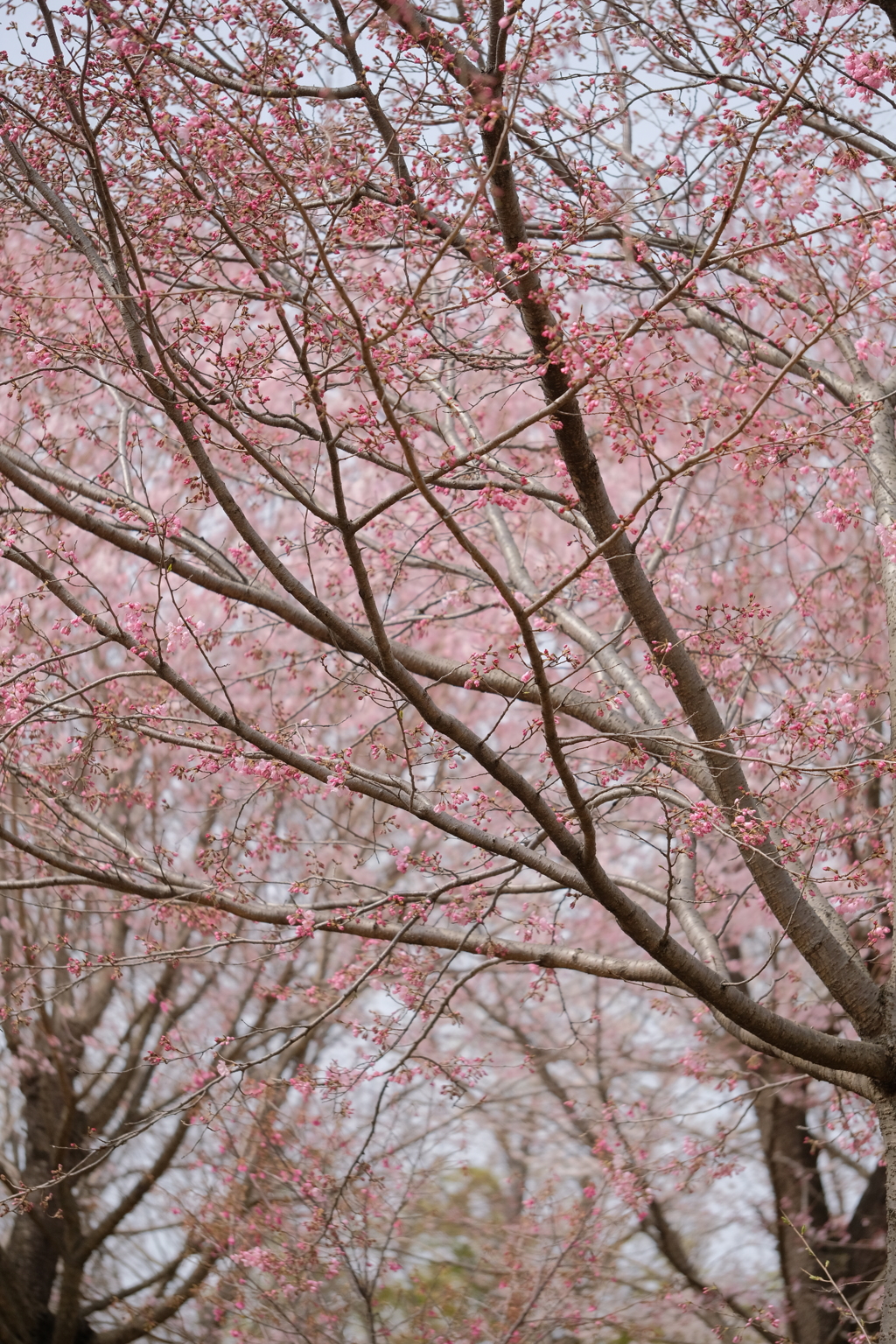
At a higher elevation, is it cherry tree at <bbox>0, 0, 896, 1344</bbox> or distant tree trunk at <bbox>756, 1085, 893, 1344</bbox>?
cherry tree at <bbox>0, 0, 896, 1344</bbox>

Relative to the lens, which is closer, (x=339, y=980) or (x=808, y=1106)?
(x=339, y=980)

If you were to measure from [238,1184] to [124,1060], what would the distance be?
174cm

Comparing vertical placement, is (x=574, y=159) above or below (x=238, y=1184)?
above

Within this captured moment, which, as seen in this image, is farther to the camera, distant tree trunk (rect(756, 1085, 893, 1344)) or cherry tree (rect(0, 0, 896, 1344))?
distant tree trunk (rect(756, 1085, 893, 1344))

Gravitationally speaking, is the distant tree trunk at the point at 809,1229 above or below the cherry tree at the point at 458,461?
below

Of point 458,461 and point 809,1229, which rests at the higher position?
point 458,461

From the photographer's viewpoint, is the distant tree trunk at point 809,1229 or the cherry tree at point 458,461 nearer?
the cherry tree at point 458,461

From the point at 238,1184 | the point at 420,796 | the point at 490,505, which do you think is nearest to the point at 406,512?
the point at 490,505

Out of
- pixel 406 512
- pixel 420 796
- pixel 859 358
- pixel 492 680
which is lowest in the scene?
pixel 420 796

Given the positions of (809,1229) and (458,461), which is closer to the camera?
(458,461)

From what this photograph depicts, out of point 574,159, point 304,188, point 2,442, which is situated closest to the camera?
point 2,442

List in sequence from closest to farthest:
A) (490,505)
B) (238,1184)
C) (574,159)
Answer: (574,159)
(490,505)
(238,1184)

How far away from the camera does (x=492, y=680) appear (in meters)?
4.48

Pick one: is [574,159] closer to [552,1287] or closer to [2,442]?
[2,442]
